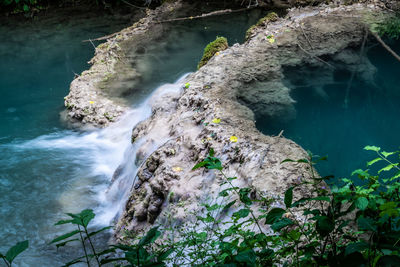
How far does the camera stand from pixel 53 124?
7.39 m

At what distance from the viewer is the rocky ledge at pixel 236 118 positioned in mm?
3852

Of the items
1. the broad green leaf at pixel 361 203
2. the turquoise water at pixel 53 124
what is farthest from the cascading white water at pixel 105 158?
the broad green leaf at pixel 361 203

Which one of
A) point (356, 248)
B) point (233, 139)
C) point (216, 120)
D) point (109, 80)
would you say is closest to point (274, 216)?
point (356, 248)

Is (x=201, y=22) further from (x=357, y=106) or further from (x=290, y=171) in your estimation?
(x=290, y=171)

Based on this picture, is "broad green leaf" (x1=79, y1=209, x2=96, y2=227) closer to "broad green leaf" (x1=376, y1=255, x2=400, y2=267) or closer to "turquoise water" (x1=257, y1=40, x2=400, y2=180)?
"broad green leaf" (x1=376, y1=255, x2=400, y2=267)

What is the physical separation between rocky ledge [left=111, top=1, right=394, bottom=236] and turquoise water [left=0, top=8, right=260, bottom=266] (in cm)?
93

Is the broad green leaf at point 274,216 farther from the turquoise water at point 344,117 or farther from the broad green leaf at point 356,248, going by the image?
the turquoise water at point 344,117

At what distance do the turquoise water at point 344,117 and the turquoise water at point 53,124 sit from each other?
292cm

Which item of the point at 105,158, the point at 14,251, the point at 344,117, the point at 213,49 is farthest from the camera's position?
Result: the point at 213,49

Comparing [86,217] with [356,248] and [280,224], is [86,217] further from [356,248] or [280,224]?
[356,248]

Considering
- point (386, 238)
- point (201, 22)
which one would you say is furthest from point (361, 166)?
point (201, 22)

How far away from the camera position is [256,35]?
7.95 meters

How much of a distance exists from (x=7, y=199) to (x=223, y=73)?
4.00 meters

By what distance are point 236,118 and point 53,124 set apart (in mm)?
4406
